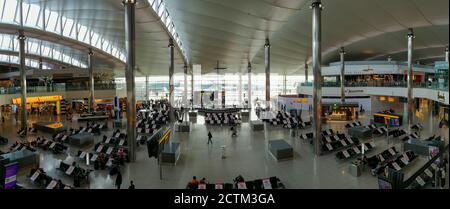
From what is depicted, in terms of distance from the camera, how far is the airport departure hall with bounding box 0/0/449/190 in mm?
10070

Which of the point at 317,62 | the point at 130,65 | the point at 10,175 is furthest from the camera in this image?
the point at 317,62

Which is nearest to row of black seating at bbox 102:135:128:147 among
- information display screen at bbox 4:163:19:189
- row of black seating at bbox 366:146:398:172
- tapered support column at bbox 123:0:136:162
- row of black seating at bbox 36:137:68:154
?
tapered support column at bbox 123:0:136:162

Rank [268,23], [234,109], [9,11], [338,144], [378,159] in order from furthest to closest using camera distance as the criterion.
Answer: [234,109] < [268,23] < [9,11] < [338,144] < [378,159]

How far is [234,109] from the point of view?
3775 cm

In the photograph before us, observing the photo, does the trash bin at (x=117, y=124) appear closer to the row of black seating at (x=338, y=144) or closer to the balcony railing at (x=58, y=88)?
the balcony railing at (x=58, y=88)

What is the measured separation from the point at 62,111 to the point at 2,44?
479 inches

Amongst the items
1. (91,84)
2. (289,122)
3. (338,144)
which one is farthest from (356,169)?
(91,84)

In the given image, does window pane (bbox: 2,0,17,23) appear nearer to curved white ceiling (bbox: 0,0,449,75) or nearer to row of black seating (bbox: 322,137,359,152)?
curved white ceiling (bbox: 0,0,449,75)

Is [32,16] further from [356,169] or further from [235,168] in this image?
[356,169]

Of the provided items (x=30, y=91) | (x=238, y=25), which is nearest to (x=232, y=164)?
(x=238, y=25)

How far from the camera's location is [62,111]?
118ft

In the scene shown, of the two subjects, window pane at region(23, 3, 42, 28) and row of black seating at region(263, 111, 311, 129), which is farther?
window pane at region(23, 3, 42, 28)
